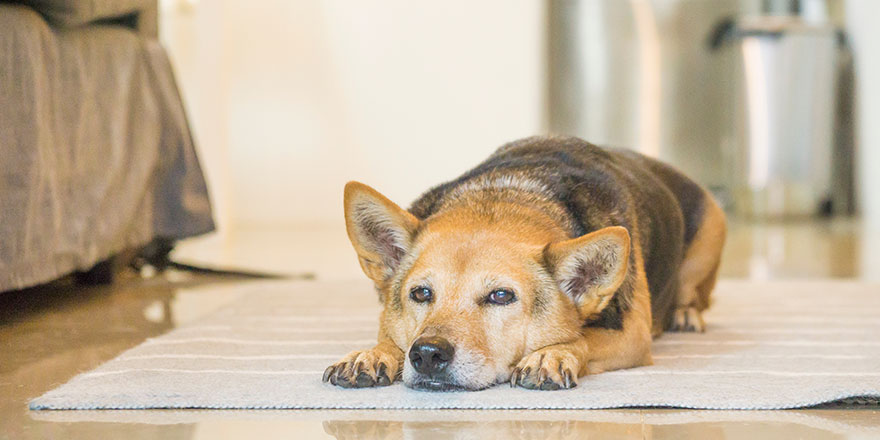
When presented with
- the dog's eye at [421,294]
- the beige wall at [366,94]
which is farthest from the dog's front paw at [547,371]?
the beige wall at [366,94]

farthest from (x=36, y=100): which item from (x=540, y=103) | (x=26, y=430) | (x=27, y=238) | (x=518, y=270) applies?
(x=540, y=103)

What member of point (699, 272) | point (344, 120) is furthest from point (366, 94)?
point (699, 272)

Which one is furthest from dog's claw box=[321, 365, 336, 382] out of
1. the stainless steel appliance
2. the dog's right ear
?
the stainless steel appliance

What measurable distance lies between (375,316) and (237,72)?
475 centimetres

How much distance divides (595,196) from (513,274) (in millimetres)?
438

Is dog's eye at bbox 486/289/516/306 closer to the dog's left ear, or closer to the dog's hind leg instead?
the dog's left ear

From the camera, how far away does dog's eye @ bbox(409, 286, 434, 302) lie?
2.03 metres

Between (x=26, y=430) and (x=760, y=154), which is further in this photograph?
(x=760, y=154)

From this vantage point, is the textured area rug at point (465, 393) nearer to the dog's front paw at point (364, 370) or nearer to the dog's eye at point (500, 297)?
the dog's front paw at point (364, 370)

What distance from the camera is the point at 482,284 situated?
198 centimetres

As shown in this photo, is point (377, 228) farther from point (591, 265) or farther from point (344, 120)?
point (344, 120)

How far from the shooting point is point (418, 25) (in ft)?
24.3

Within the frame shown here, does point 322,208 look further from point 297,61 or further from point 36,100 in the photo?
point 36,100

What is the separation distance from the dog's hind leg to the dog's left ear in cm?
87
